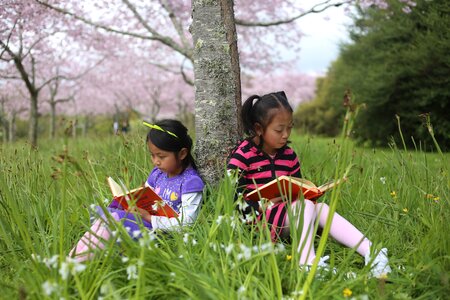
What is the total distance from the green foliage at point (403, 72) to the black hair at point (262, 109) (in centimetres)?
700

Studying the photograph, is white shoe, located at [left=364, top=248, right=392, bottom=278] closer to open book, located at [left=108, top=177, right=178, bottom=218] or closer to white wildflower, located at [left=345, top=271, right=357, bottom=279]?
white wildflower, located at [left=345, top=271, right=357, bottom=279]

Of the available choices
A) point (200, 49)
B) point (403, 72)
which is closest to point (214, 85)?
point (200, 49)

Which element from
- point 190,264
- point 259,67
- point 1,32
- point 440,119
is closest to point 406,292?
point 190,264

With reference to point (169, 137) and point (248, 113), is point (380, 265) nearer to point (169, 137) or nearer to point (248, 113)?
point (248, 113)

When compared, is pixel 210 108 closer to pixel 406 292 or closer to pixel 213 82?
pixel 213 82

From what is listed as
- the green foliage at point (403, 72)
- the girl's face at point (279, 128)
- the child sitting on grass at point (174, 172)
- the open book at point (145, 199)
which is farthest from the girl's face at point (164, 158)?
the green foliage at point (403, 72)

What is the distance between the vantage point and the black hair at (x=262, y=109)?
250 cm

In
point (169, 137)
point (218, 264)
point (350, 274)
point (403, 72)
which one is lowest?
point (350, 274)

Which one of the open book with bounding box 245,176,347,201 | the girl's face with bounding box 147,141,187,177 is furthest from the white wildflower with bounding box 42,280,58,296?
the girl's face with bounding box 147,141,187,177

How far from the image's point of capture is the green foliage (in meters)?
8.79

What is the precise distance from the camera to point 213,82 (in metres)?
3.04

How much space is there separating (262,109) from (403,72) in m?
7.88

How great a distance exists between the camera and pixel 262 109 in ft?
8.27

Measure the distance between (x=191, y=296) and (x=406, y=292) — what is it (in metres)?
0.91
